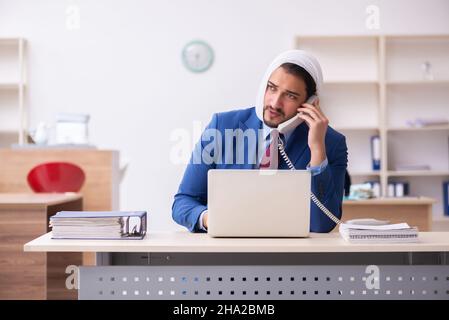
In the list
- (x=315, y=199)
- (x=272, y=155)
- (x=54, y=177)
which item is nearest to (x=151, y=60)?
(x=54, y=177)

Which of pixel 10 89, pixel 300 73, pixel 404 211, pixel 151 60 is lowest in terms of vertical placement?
pixel 404 211

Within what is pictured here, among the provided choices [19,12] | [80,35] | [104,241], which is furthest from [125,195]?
[104,241]

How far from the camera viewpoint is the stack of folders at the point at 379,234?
1943mm

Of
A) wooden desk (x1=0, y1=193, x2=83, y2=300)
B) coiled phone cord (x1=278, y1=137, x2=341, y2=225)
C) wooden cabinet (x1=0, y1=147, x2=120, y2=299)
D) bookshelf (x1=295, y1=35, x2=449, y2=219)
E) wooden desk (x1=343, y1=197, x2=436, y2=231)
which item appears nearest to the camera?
coiled phone cord (x1=278, y1=137, x2=341, y2=225)

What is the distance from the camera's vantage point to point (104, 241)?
1957 mm

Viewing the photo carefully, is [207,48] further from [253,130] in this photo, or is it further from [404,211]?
[253,130]

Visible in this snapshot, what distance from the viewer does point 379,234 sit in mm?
1943

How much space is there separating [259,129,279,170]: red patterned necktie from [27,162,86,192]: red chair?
77.0 inches

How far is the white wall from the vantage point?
6.32m

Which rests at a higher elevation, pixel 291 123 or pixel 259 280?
pixel 291 123

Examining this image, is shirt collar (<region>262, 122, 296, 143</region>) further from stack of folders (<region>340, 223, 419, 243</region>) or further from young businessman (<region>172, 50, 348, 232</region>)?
stack of folders (<region>340, 223, 419, 243</region>)

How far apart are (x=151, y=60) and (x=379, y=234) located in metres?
4.72

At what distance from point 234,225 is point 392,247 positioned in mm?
471

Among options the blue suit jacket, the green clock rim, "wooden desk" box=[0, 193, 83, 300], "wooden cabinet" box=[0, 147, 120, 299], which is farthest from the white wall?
the blue suit jacket
